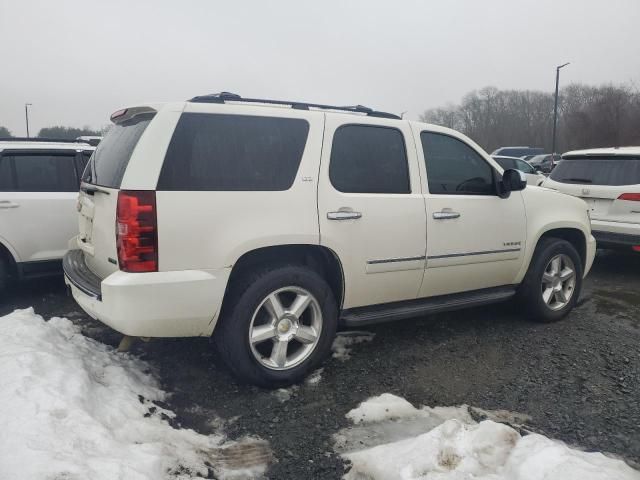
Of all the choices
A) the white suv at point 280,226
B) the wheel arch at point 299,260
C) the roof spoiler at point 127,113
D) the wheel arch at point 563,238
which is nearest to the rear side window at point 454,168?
the white suv at point 280,226

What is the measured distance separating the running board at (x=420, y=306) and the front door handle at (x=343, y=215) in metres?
0.70

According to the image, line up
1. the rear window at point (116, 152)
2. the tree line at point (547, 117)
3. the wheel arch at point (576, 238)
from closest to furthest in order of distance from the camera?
the rear window at point (116, 152), the wheel arch at point (576, 238), the tree line at point (547, 117)

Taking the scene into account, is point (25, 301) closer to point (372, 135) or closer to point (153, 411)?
point (153, 411)

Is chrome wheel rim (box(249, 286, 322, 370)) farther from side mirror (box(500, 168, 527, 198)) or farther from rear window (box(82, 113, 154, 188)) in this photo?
side mirror (box(500, 168, 527, 198))

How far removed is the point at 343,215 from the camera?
3406 millimetres

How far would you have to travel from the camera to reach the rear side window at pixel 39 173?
16.6ft

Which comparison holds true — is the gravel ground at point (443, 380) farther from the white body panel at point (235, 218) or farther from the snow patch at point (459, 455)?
the white body panel at point (235, 218)

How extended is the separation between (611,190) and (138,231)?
6016 mm

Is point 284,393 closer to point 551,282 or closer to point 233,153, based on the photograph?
point 233,153

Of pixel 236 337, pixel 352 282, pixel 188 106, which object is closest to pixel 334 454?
pixel 236 337

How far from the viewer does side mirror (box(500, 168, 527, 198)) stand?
422cm

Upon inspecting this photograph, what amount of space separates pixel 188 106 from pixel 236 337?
4.81 ft

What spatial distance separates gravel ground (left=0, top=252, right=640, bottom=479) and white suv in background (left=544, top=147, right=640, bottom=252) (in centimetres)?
156

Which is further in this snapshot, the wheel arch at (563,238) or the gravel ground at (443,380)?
the wheel arch at (563,238)
